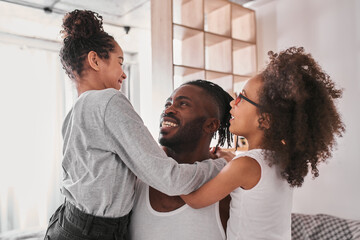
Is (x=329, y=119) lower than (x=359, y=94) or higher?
lower

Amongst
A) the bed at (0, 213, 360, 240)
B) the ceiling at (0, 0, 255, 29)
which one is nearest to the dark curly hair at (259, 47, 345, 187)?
the bed at (0, 213, 360, 240)

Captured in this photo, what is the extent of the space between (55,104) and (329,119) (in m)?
3.34

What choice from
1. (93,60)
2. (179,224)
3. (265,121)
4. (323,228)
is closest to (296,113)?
(265,121)

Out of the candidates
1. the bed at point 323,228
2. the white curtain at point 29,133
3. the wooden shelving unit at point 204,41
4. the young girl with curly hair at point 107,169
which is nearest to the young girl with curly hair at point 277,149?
the young girl with curly hair at point 107,169

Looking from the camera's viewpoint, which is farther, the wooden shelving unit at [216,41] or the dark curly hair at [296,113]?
the wooden shelving unit at [216,41]

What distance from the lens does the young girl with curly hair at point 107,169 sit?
3.39ft

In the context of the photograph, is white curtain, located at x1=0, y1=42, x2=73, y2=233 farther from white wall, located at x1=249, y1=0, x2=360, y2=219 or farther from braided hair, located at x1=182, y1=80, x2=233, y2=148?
braided hair, located at x1=182, y1=80, x2=233, y2=148

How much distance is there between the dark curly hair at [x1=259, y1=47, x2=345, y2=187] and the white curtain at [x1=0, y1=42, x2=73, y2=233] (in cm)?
318

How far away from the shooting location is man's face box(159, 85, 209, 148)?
133 centimetres

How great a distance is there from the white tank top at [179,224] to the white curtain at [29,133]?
2868 millimetres

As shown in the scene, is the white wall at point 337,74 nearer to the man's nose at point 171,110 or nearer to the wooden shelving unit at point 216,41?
the wooden shelving unit at point 216,41

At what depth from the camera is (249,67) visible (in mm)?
3389

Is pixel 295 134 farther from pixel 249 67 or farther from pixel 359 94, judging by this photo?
pixel 249 67

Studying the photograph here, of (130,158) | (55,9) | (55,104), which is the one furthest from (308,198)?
(55,9)
